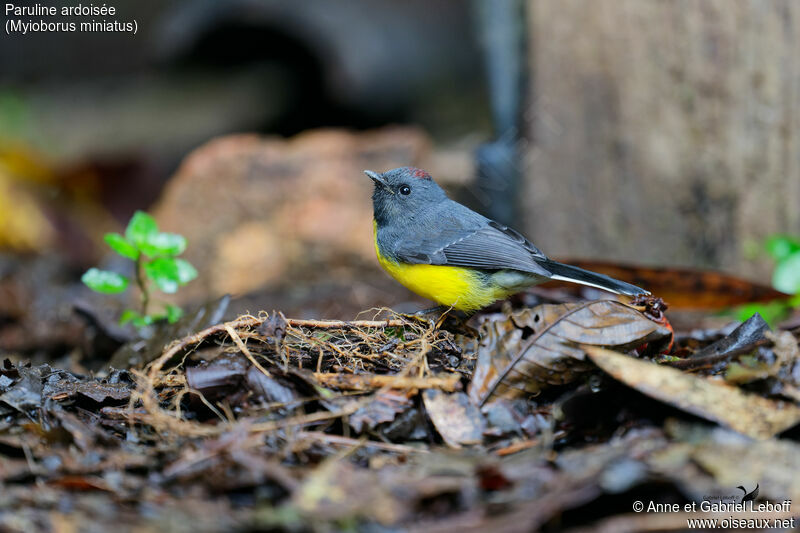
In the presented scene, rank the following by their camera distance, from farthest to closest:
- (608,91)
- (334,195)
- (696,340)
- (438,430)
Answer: (334,195) < (608,91) < (696,340) < (438,430)

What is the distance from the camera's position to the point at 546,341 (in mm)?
2520

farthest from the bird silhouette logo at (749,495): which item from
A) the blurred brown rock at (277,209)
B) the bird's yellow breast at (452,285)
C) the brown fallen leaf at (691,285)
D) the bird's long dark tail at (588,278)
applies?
the blurred brown rock at (277,209)

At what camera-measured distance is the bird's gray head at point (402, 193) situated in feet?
14.1

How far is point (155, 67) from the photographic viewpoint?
35.9ft

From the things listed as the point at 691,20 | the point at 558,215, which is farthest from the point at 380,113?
the point at 691,20

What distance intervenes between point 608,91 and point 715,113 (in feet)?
2.71

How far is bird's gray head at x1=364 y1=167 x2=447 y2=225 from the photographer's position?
4285 mm

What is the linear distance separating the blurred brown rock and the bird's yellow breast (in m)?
2.15

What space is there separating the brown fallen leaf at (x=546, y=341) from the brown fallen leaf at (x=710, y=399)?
21 centimetres

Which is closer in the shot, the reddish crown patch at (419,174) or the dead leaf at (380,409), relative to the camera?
the dead leaf at (380,409)

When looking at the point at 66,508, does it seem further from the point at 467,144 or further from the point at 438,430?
the point at 467,144

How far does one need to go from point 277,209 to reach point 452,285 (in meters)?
2.83

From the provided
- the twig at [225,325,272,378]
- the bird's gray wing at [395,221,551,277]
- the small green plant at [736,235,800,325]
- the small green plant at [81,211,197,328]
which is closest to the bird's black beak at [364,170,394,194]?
the bird's gray wing at [395,221,551,277]

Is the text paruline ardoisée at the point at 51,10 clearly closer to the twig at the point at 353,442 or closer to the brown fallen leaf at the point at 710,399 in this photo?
the twig at the point at 353,442
